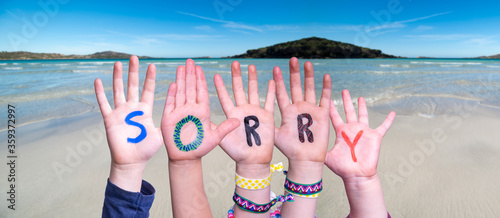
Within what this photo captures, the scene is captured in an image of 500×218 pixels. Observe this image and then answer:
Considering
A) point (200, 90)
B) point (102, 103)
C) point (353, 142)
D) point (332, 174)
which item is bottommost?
point (332, 174)

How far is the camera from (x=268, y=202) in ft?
4.95

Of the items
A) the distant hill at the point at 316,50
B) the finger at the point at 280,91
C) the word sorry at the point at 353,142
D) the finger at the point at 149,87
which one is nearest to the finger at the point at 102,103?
the finger at the point at 149,87

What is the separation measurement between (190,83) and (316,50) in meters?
75.0

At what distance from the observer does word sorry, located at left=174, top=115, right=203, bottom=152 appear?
1.48 metres

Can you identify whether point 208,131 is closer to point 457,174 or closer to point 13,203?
point 13,203

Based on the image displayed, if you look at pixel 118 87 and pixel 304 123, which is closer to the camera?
pixel 304 123

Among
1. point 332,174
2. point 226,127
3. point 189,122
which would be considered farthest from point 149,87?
point 332,174

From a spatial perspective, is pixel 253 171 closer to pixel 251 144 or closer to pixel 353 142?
pixel 251 144

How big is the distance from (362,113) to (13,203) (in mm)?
3766

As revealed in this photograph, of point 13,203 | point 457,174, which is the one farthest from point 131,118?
point 457,174

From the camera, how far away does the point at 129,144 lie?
1.61 meters

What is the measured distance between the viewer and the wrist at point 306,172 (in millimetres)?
1504

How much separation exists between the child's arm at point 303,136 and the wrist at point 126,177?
3.03ft

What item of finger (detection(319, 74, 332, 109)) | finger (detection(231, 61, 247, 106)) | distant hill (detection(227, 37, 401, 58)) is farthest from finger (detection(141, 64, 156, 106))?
distant hill (detection(227, 37, 401, 58))
